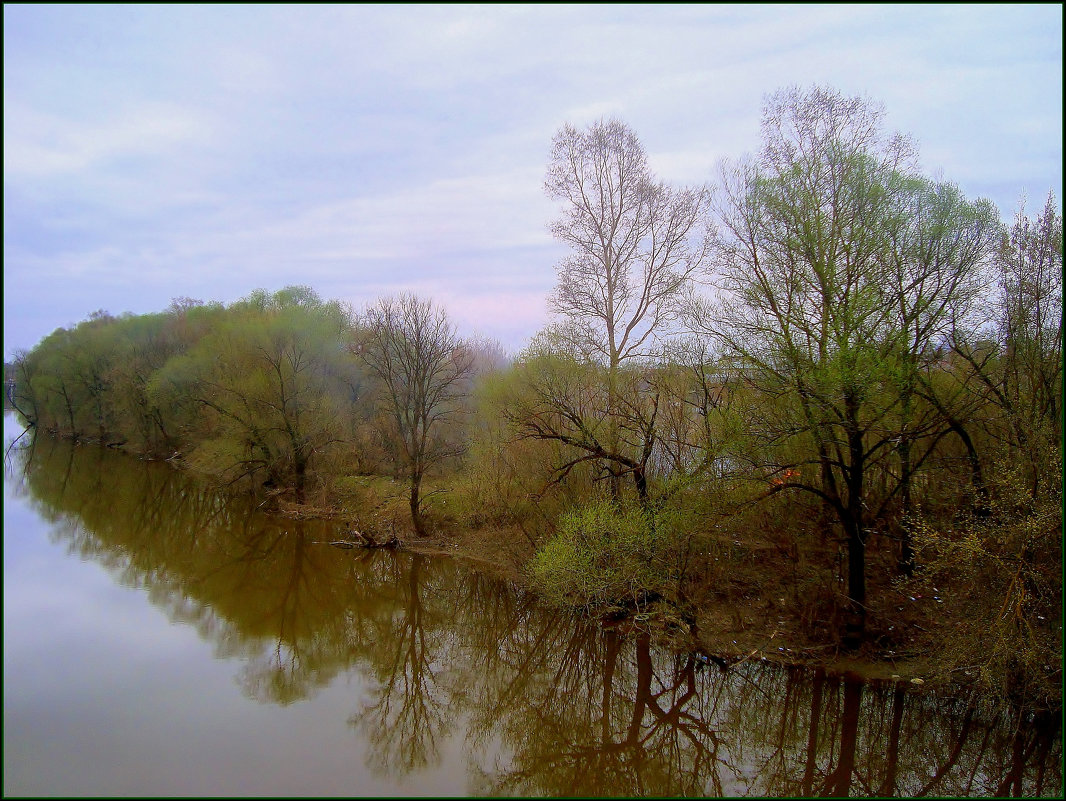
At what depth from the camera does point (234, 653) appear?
42.0 feet

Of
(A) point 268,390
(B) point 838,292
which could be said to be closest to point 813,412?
Result: (B) point 838,292

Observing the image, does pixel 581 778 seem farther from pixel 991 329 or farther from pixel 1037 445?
pixel 991 329

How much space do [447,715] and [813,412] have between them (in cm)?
834

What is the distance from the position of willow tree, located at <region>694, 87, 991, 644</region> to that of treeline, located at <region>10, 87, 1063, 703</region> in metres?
0.05

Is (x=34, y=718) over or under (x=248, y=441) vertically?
under

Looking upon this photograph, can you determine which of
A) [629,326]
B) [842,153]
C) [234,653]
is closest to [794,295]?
[842,153]

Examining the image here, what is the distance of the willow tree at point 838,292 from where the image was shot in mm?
11062

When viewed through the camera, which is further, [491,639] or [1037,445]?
[491,639]

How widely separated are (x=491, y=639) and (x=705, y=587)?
4953mm

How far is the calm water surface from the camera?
8711 millimetres

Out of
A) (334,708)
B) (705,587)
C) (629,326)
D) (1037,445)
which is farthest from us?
(629,326)

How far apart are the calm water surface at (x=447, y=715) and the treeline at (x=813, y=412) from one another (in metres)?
1.25

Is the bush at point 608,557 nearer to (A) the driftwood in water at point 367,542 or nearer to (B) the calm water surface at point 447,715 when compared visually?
(B) the calm water surface at point 447,715

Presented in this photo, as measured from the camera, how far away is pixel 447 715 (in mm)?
11172
